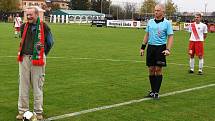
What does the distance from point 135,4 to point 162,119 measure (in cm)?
12127

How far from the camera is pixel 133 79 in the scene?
12.8 m

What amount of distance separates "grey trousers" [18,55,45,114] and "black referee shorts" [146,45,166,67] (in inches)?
122

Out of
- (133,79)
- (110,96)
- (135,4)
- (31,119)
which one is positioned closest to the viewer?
(31,119)

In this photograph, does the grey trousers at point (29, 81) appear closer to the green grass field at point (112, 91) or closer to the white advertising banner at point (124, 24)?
the green grass field at point (112, 91)

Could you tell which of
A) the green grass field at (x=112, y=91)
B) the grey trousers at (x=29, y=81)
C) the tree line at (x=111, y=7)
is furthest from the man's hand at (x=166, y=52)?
the tree line at (x=111, y=7)

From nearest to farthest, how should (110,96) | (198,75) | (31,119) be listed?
(31,119) → (110,96) → (198,75)

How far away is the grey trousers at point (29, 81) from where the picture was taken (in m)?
7.54

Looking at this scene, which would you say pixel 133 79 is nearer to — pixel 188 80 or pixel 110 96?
pixel 188 80

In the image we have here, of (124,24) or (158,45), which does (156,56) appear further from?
(124,24)

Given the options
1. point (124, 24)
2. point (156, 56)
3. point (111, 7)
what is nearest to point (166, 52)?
point (156, 56)

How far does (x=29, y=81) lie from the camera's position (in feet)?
25.1

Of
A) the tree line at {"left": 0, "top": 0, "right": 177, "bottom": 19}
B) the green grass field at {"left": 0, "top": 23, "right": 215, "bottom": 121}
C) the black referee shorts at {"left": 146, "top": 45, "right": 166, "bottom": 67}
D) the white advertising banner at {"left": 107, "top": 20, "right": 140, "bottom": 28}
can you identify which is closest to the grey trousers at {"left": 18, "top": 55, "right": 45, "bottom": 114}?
the green grass field at {"left": 0, "top": 23, "right": 215, "bottom": 121}

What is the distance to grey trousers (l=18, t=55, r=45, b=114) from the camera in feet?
24.7

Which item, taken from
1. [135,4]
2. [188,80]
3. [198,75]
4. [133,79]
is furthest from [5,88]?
[135,4]
